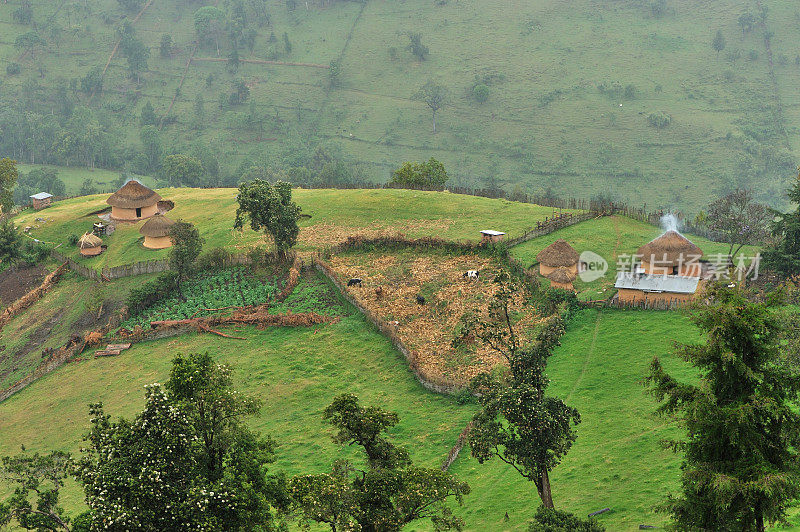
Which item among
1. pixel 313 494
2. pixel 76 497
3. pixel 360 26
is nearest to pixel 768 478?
pixel 313 494

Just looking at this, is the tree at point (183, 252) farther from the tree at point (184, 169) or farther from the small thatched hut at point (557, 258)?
the tree at point (184, 169)

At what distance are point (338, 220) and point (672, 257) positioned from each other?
2990cm

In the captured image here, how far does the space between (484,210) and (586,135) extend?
233 ft

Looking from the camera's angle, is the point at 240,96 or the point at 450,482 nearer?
the point at 450,482

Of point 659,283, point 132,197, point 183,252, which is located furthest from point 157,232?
point 659,283

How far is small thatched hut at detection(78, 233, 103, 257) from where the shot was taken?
7100 centimetres

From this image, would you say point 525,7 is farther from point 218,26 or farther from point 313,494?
point 313,494

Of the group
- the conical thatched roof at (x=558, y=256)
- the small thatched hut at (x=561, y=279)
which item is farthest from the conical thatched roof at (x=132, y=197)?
the small thatched hut at (x=561, y=279)

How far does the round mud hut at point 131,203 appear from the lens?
252 feet

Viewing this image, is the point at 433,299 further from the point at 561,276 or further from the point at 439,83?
the point at 439,83

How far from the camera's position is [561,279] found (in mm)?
51906

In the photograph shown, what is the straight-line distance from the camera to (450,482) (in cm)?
2592

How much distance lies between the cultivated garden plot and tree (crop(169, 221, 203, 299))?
426 inches

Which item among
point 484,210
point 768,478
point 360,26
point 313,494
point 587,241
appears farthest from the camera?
point 360,26
